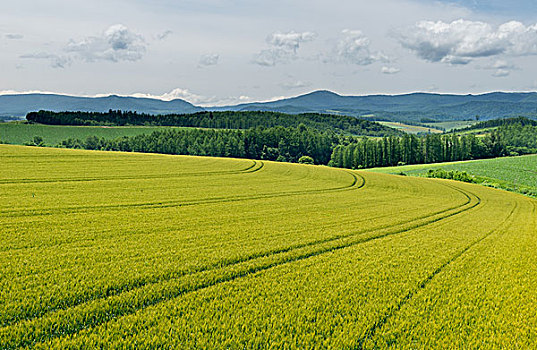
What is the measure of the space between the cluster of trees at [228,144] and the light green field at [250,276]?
10461cm

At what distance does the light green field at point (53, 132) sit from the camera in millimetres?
134962

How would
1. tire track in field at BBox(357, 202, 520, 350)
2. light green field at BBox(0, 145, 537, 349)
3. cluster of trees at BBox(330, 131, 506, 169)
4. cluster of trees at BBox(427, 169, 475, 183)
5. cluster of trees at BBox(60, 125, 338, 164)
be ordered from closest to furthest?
light green field at BBox(0, 145, 537, 349) → tire track in field at BBox(357, 202, 520, 350) → cluster of trees at BBox(427, 169, 475, 183) → cluster of trees at BBox(60, 125, 338, 164) → cluster of trees at BBox(330, 131, 506, 169)

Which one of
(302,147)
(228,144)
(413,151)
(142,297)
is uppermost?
(228,144)

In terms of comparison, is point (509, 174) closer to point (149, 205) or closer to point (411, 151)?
point (411, 151)

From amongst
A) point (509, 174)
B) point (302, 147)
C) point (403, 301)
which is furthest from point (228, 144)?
point (403, 301)

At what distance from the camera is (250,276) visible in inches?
454

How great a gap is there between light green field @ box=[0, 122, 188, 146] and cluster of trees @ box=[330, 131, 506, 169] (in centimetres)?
9650

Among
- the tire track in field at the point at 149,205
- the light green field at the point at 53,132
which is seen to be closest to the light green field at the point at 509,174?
the tire track in field at the point at 149,205

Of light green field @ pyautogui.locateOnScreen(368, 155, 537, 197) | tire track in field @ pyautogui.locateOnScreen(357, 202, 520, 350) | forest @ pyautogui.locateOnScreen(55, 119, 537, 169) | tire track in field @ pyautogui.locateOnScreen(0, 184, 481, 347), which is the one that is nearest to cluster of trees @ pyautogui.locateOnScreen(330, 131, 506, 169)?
forest @ pyautogui.locateOnScreen(55, 119, 537, 169)

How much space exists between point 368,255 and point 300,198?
16.3 m

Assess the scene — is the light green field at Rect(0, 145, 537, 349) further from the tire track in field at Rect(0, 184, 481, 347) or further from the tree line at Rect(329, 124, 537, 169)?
the tree line at Rect(329, 124, 537, 169)

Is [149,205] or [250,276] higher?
[149,205]

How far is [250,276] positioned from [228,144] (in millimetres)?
121370

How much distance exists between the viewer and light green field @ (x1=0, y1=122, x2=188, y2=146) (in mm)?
134962
